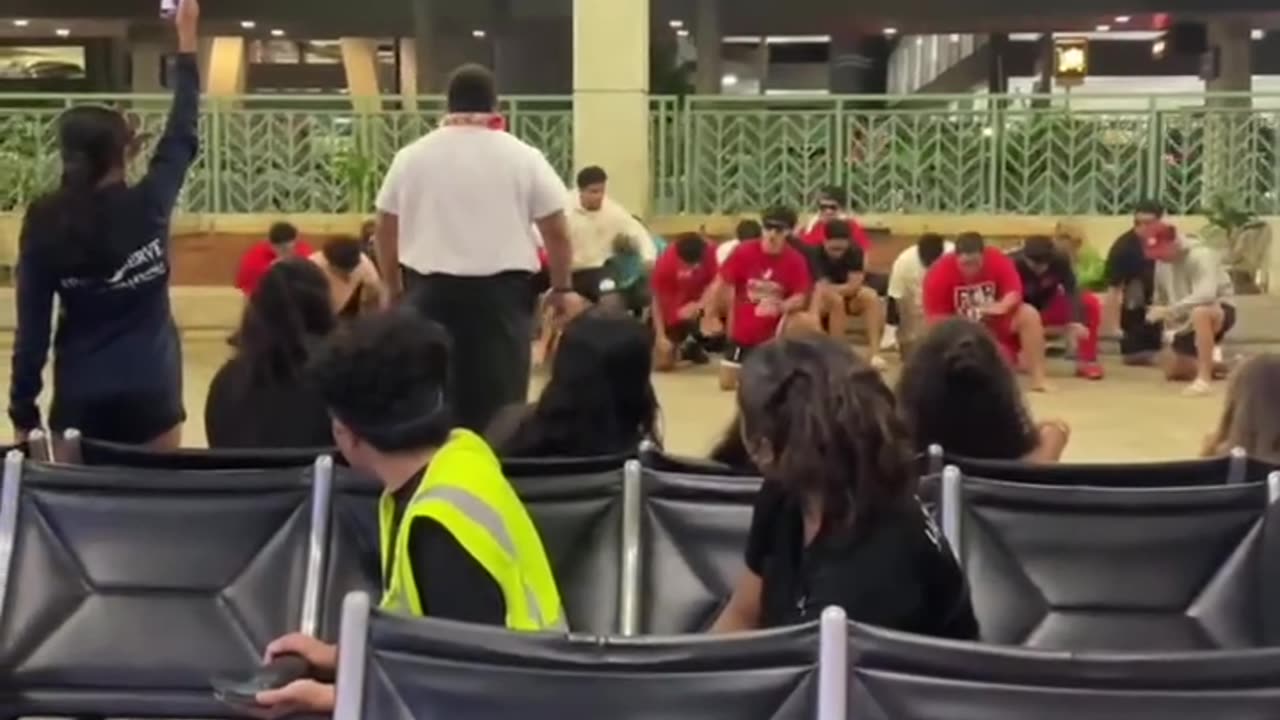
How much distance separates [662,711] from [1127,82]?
27.9 meters

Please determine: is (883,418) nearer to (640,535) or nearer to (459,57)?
(640,535)

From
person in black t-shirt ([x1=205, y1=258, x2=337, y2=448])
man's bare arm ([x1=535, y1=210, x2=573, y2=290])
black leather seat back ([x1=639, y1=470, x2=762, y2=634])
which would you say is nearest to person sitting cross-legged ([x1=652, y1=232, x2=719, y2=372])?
man's bare arm ([x1=535, y1=210, x2=573, y2=290])

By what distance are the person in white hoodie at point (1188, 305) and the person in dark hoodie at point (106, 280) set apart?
24.6ft

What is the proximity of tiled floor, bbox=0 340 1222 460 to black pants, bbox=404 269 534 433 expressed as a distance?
2548 millimetres

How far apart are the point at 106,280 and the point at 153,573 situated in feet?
3.99

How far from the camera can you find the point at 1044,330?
1152 centimetres

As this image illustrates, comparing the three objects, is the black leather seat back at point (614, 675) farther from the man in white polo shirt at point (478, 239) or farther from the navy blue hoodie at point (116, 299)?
the man in white polo shirt at point (478, 239)

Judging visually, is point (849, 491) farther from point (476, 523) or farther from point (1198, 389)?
point (1198, 389)

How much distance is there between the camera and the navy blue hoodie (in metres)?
4.50

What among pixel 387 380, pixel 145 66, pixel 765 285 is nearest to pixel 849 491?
pixel 387 380

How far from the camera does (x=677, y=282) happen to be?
1188 cm

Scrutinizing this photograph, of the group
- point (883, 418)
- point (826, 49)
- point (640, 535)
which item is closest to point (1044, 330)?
point (640, 535)

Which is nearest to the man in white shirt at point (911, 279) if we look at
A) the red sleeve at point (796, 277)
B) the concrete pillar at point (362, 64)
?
the red sleeve at point (796, 277)

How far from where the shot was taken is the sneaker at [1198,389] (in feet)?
35.5
